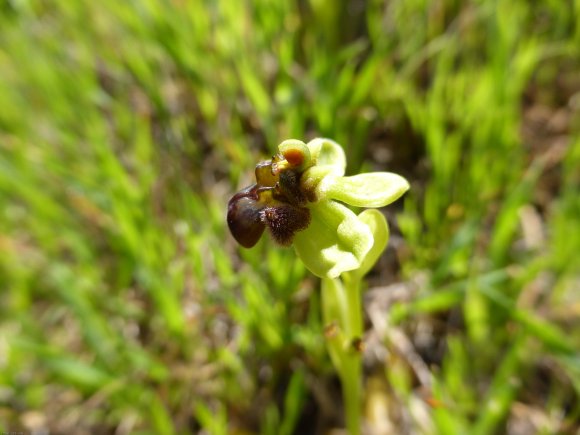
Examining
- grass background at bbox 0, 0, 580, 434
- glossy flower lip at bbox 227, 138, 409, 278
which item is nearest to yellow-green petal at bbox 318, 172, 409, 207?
glossy flower lip at bbox 227, 138, 409, 278

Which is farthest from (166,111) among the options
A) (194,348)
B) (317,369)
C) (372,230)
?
(372,230)

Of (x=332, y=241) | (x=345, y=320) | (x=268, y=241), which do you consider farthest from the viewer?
(x=268, y=241)

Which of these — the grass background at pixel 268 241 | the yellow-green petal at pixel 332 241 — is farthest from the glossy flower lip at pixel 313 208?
the grass background at pixel 268 241

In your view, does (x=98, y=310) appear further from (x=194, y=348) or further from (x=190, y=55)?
(x=190, y=55)

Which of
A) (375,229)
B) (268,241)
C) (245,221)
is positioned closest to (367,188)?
(375,229)

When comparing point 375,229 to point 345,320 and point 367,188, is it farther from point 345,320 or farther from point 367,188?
point 345,320

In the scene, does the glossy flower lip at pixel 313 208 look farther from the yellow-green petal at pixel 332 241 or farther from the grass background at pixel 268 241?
the grass background at pixel 268 241

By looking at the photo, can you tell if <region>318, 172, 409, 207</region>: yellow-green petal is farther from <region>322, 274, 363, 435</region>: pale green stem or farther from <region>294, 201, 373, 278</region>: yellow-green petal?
<region>322, 274, 363, 435</region>: pale green stem
